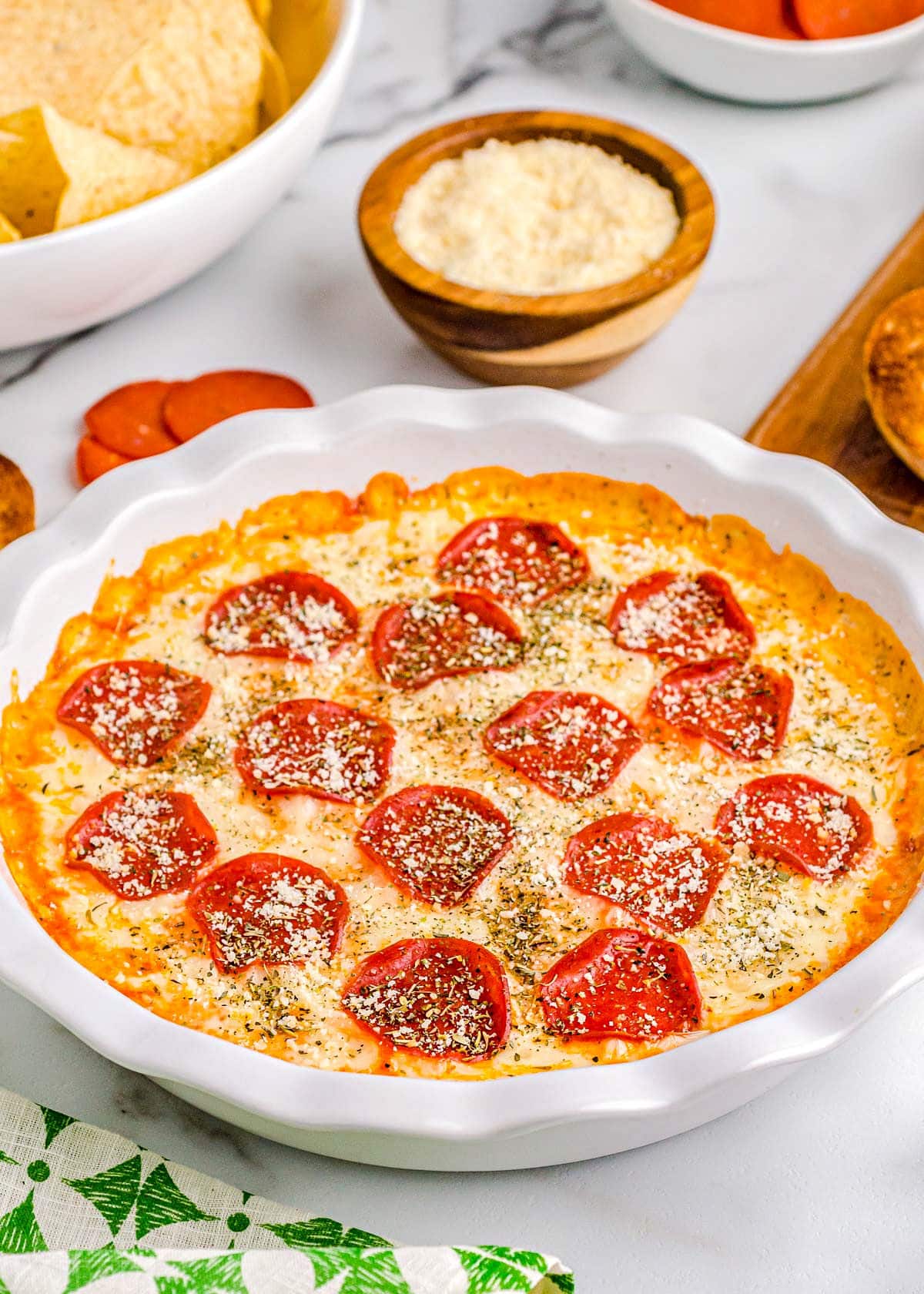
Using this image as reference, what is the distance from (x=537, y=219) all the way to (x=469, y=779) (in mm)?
1267

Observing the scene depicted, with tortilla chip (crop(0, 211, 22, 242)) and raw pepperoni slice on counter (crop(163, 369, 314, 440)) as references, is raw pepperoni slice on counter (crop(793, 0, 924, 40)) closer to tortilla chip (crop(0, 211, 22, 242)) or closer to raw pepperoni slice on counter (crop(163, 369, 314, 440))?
raw pepperoni slice on counter (crop(163, 369, 314, 440))

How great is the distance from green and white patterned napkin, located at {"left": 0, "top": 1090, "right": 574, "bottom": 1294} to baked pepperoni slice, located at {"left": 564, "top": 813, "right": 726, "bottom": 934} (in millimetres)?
503

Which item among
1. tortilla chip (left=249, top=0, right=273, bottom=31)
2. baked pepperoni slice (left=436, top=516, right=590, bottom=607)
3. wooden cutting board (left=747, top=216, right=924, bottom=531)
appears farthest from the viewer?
tortilla chip (left=249, top=0, right=273, bottom=31)

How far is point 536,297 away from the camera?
2654 millimetres

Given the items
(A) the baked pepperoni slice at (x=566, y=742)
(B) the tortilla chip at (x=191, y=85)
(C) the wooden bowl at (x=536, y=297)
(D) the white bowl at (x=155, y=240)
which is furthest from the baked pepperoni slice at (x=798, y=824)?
(B) the tortilla chip at (x=191, y=85)

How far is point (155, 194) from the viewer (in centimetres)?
282

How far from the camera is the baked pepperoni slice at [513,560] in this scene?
2.49 m

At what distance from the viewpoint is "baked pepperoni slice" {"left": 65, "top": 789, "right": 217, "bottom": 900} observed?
2.07 m

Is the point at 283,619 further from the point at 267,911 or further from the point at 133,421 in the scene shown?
the point at 133,421

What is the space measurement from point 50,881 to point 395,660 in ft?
2.07

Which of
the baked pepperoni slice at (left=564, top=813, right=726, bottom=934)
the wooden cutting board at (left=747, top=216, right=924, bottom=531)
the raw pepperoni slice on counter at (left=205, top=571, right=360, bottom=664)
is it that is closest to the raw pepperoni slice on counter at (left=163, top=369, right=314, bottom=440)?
the raw pepperoni slice on counter at (left=205, top=571, right=360, bottom=664)

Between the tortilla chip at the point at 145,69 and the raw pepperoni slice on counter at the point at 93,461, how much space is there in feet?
1.90

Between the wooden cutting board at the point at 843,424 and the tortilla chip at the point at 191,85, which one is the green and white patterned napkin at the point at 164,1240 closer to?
the wooden cutting board at the point at 843,424

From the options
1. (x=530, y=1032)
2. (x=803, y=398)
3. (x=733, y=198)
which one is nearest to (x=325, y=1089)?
(x=530, y=1032)
